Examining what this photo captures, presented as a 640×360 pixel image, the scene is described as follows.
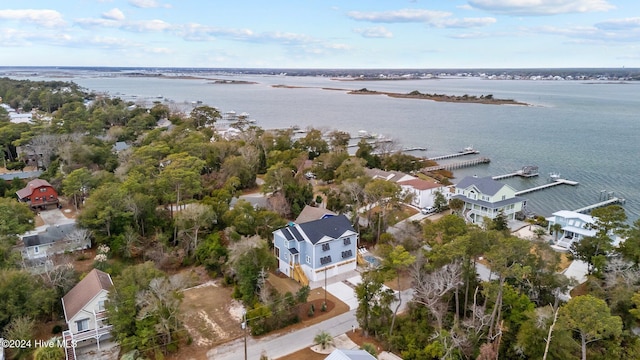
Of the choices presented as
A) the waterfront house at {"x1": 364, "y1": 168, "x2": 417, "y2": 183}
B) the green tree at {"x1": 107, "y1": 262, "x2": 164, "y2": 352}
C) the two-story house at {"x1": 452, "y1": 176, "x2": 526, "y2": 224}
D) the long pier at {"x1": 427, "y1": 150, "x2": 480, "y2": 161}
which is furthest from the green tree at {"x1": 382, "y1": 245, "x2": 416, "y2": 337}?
the long pier at {"x1": 427, "y1": 150, "x2": 480, "y2": 161}

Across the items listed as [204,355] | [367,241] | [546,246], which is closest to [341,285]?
[367,241]

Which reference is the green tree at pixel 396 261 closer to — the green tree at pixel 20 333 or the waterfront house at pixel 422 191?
the green tree at pixel 20 333

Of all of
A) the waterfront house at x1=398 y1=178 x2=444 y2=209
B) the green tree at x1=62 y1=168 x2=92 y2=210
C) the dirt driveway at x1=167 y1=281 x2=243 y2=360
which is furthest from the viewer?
the waterfront house at x1=398 y1=178 x2=444 y2=209

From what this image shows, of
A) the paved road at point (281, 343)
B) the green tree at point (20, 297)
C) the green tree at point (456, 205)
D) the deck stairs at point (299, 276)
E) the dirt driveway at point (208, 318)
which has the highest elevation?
the green tree at point (20, 297)

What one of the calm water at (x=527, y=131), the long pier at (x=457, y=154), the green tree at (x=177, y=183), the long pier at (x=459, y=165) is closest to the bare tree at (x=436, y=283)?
the green tree at (x=177, y=183)

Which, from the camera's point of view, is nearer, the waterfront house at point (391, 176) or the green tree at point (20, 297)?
the green tree at point (20, 297)

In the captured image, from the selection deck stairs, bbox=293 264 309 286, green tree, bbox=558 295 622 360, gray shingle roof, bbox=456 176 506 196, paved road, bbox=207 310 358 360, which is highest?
green tree, bbox=558 295 622 360

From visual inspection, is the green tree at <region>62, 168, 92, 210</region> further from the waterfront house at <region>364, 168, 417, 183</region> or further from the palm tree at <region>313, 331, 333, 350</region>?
the palm tree at <region>313, 331, 333, 350</region>
